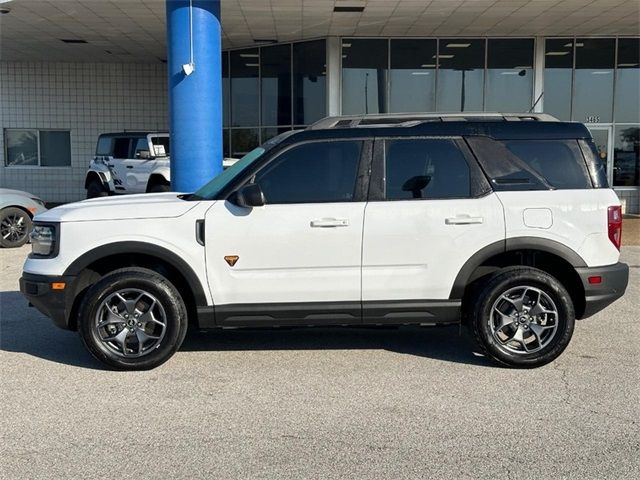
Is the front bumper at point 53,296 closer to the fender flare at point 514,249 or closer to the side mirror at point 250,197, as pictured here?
the side mirror at point 250,197

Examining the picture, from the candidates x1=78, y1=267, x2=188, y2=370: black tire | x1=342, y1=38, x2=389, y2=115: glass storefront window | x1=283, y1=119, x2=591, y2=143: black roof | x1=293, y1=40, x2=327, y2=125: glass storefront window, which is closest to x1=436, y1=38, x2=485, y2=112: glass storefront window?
x1=342, y1=38, x2=389, y2=115: glass storefront window

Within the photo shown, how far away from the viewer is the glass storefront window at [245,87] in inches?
762

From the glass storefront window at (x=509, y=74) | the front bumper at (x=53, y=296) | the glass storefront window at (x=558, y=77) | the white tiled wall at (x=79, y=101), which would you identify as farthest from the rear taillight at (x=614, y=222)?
the white tiled wall at (x=79, y=101)

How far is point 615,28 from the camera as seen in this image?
664 inches

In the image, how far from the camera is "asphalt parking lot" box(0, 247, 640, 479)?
141 inches

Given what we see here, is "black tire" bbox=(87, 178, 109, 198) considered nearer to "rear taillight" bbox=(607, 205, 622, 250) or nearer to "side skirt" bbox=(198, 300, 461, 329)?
"side skirt" bbox=(198, 300, 461, 329)

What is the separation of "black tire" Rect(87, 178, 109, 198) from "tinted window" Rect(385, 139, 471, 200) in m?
12.9

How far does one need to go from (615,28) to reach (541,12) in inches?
125

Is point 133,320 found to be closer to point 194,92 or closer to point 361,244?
point 361,244

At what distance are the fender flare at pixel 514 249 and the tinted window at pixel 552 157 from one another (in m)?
0.50

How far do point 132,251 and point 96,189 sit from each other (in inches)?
508

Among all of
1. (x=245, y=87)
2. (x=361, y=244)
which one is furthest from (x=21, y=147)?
(x=361, y=244)

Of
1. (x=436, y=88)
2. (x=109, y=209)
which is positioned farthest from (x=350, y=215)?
(x=436, y=88)

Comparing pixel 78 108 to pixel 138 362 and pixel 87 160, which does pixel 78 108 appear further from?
pixel 138 362
